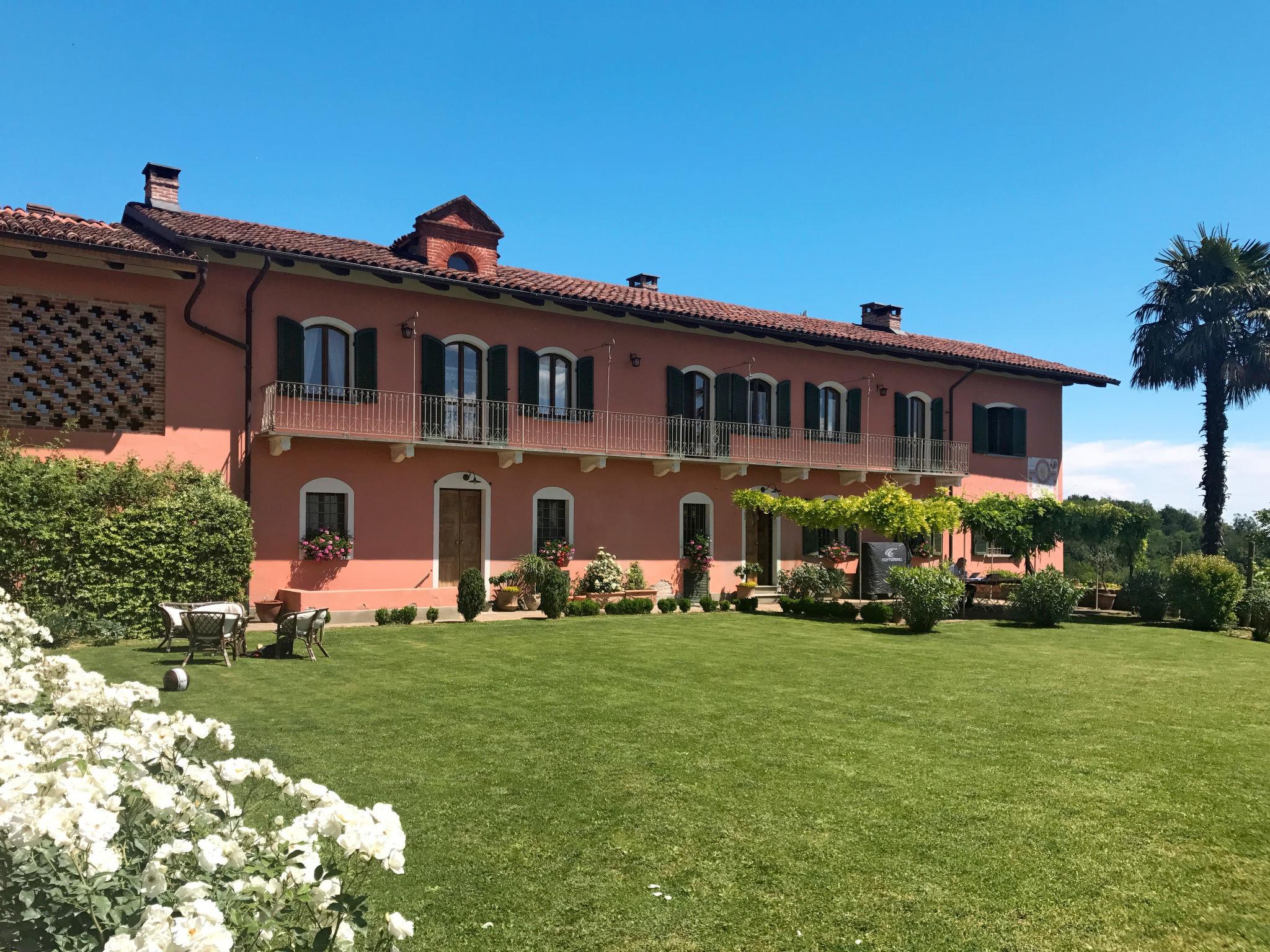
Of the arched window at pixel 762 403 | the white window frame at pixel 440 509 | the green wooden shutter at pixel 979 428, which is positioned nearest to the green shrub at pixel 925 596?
the arched window at pixel 762 403

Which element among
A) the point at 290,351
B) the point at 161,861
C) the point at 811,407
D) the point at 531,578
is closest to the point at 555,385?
the point at 531,578

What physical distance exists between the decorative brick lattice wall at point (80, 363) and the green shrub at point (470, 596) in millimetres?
5491

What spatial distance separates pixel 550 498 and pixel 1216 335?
60.6 feet

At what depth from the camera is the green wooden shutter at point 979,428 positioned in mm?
26297

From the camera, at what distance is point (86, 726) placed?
12.1ft

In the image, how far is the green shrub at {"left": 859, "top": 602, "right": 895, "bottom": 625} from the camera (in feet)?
56.6

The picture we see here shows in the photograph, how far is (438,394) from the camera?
17984mm

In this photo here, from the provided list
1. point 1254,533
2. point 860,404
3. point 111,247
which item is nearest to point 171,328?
point 111,247

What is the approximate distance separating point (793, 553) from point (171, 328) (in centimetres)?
1465

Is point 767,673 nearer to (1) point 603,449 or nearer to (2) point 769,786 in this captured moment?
(2) point 769,786

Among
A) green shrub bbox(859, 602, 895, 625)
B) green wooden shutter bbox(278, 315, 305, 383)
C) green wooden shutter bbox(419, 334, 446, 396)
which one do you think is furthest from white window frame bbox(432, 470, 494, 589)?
green shrub bbox(859, 602, 895, 625)

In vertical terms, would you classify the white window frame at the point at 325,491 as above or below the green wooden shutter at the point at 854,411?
below

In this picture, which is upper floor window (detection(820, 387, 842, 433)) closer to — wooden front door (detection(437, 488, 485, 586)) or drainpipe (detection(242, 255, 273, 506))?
wooden front door (detection(437, 488, 485, 586))

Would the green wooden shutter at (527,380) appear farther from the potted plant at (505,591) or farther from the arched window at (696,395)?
the arched window at (696,395)
